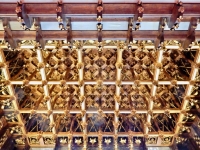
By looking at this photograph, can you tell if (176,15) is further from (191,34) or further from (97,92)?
(97,92)

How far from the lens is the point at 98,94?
596 inches

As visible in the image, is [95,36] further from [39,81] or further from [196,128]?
[196,128]

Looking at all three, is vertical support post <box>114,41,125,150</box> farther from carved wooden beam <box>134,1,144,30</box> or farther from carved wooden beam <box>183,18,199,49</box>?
carved wooden beam <box>183,18,199,49</box>

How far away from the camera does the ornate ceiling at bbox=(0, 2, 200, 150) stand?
41.7ft

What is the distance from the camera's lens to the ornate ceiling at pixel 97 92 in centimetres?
1270

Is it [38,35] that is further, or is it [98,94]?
[98,94]

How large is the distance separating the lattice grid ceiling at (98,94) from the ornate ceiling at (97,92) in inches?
1.9

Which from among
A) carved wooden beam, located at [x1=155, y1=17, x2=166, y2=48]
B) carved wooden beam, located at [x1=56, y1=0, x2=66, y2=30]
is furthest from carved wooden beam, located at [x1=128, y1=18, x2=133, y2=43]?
carved wooden beam, located at [x1=56, y1=0, x2=66, y2=30]

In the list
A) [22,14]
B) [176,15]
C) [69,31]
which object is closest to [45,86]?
[69,31]

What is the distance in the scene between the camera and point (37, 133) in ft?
49.5

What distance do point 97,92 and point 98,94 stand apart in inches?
4.8

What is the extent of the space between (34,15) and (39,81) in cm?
483

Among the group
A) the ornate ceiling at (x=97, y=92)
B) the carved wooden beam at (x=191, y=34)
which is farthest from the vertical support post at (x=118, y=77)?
the carved wooden beam at (x=191, y=34)

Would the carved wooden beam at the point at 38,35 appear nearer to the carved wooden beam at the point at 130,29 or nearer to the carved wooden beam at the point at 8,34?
the carved wooden beam at the point at 8,34
